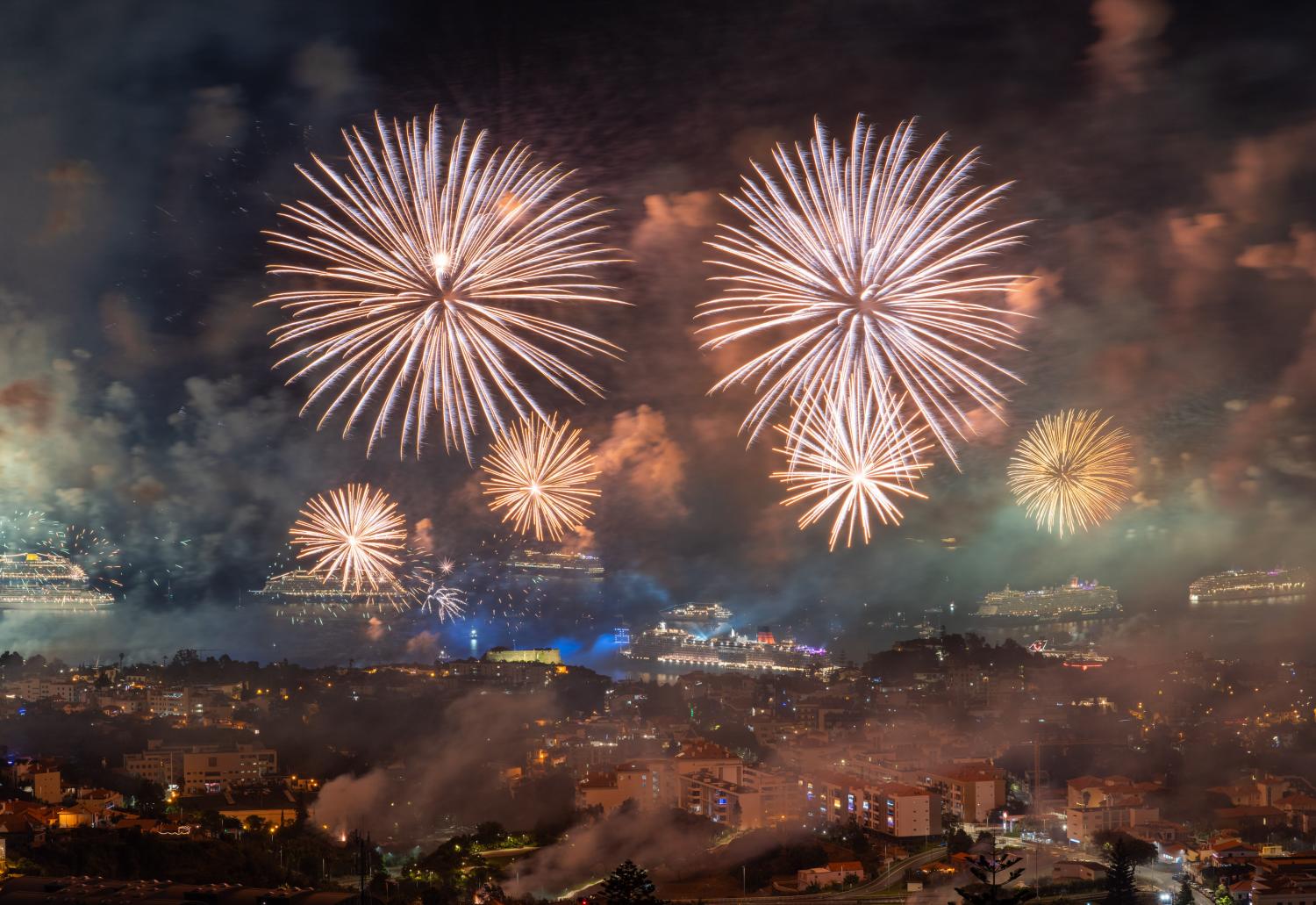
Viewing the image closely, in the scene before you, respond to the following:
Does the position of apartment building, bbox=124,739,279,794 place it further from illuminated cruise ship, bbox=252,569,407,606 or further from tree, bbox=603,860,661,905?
tree, bbox=603,860,661,905

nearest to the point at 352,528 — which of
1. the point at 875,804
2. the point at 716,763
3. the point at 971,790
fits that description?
the point at 716,763

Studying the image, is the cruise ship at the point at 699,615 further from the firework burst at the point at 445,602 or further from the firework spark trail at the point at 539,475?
the firework spark trail at the point at 539,475

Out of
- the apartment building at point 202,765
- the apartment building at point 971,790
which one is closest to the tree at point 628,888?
the apartment building at point 971,790

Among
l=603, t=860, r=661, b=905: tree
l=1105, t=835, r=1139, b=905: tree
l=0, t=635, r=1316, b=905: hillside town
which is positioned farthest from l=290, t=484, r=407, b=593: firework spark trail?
l=1105, t=835, r=1139, b=905: tree

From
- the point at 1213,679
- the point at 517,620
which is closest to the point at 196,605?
the point at 517,620

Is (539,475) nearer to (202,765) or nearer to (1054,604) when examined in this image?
(202,765)

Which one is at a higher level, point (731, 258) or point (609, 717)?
point (731, 258)

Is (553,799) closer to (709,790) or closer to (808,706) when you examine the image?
(709,790)
